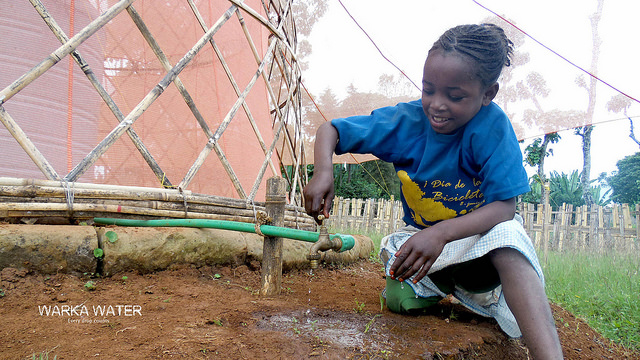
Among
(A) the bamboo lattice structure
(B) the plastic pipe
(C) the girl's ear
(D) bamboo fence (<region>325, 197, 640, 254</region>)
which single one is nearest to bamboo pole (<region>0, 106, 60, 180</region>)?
(A) the bamboo lattice structure

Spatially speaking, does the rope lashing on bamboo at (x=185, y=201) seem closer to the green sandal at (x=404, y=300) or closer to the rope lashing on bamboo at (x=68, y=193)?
the rope lashing on bamboo at (x=68, y=193)

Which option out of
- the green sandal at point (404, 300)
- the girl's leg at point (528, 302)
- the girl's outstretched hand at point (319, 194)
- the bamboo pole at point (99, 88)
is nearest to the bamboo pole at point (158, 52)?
the bamboo pole at point (99, 88)

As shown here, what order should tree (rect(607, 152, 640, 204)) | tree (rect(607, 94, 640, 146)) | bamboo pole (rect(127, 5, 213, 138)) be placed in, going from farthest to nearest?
tree (rect(607, 152, 640, 204)) → tree (rect(607, 94, 640, 146)) → bamboo pole (rect(127, 5, 213, 138))

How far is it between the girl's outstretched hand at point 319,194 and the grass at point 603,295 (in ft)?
6.02

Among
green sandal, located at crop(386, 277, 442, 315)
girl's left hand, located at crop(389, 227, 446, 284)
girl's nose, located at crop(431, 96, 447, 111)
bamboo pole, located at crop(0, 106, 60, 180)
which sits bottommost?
green sandal, located at crop(386, 277, 442, 315)

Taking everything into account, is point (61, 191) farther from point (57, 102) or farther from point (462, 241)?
point (462, 241)

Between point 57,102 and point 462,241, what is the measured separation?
2.13 metres

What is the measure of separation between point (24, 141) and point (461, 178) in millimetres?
1792

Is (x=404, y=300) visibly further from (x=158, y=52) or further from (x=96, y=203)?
(x=158, y=52)

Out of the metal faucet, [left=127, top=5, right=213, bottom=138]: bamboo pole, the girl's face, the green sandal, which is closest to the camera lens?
the girl's face

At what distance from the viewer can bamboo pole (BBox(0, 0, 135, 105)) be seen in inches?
67.0

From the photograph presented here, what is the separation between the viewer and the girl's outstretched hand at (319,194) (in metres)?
1.24

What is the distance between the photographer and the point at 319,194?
4.05 feet

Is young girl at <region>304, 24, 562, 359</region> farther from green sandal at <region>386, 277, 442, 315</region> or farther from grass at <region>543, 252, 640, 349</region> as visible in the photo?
grass at <region>543, 252, 640, 349</region>
